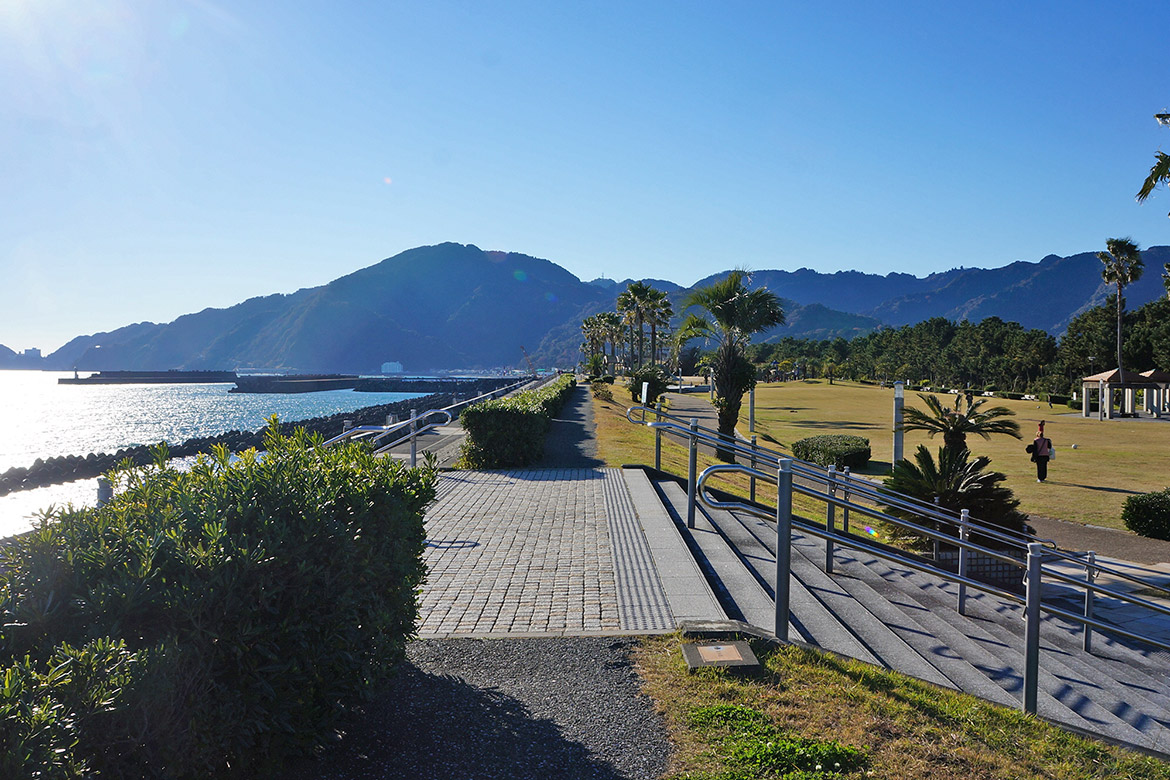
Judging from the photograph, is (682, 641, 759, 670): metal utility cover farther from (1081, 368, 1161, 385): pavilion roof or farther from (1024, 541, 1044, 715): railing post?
(1081, 368, 1161, 385): pavilion roof

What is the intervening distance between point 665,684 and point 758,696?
49 centimetres

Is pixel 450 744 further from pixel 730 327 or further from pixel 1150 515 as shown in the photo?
pixel 730 327

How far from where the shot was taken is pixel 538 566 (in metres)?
6.32

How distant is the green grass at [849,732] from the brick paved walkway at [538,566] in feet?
3.20

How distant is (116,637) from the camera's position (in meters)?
2.23

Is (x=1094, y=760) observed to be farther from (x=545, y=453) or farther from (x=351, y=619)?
(x=545, y=453)

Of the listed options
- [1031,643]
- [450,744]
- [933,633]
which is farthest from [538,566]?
[1031,643]

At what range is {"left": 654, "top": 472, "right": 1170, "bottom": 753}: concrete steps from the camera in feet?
14.6

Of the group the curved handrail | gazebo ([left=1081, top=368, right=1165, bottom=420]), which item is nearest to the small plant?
the curved handrail

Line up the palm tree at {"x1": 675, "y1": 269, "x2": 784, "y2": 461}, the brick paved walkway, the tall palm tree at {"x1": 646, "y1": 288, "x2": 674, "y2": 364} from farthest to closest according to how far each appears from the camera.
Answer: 1. the tall palm tree at {"x1": 646, "y1": 288, "x2": 674, "y2": 364}
2. the palm tree at {"x1": 675, "y1": 269, "x2": 784, "y2": 461}
3. the brick paved walkway

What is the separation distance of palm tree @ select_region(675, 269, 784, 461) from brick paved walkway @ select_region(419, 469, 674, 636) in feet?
33.4

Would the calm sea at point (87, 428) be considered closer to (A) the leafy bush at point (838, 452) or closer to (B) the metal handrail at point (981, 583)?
(B) the metal handrail at point (981, 583)

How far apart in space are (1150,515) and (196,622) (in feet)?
50.5

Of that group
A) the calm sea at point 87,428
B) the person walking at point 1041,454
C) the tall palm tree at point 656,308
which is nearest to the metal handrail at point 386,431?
the calm sea at point 87,428
